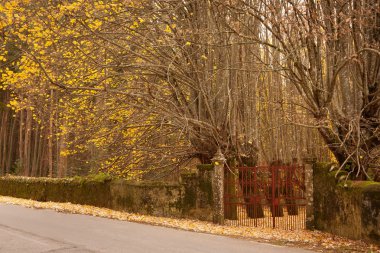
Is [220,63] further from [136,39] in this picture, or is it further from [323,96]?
[323,96]

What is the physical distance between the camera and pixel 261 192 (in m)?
14.8

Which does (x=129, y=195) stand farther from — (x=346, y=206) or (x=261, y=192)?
(x=346, y=206)

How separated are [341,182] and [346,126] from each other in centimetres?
161

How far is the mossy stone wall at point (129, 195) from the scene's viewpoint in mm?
15039

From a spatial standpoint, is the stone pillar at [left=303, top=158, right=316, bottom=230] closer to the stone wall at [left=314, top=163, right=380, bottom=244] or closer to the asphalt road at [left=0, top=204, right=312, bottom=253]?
the stone wall at [left=314, top=163, right=380, bottom=244]

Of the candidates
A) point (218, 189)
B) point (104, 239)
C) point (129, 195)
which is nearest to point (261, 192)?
point (218, 189)

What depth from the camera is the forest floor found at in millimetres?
10536

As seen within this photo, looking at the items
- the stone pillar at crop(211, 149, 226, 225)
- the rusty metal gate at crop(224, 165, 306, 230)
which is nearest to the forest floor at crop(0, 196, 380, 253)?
the stone pillar at crop(211, 149, 226, 225)

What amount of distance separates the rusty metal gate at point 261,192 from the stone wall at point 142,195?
0.80m

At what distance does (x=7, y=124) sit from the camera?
138 feet

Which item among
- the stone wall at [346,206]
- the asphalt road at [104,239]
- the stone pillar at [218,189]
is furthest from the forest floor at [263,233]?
the asphalt road at [104,239]

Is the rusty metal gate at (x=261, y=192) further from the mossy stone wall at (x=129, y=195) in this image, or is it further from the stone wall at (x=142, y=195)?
the mossy stone wall at (x=129, y=195)

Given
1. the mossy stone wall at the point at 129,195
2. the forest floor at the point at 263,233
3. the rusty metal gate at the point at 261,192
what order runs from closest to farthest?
the forest floor at the point at 263,233
the rusty metal gate at the point at 261,192
the mossy stone wall at the point at 129,195

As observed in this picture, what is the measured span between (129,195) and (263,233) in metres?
5.58
